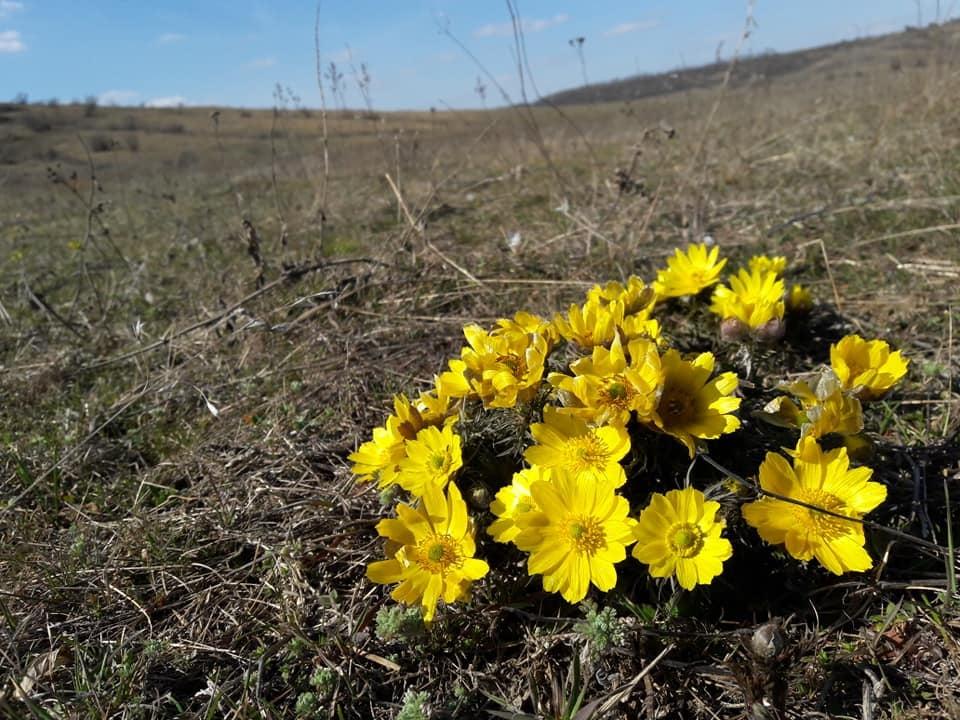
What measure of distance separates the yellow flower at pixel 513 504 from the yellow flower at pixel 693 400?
1.01ft

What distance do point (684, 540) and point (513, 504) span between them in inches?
14.5

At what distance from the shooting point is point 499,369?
1.50 m

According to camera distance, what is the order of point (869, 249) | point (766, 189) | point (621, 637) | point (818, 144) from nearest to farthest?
point (621, 637)
point (869, 249)
point (766, 189)
point (818, 144)

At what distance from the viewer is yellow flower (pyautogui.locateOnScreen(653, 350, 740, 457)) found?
1.36 metres

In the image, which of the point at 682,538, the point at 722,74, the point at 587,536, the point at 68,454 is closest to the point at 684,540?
the point at 682,538

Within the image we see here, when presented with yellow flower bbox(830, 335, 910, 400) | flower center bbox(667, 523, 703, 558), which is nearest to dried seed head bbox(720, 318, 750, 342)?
yellow flower bbox(830, 335, 910, 400)

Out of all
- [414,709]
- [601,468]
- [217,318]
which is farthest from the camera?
[217,318]

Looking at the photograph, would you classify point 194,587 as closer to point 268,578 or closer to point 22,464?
point 268,578

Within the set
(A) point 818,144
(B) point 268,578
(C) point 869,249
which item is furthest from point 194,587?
(A) point 818,144

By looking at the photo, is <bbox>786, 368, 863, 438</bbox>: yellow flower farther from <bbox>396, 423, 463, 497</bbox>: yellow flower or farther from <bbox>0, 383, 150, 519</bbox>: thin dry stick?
<bbox>0, 383, 150, 519</bbox>: thin dry stick

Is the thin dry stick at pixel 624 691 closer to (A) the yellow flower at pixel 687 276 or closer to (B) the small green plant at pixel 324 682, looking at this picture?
(B) the small green plant at pixel 324 682

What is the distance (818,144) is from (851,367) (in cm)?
580

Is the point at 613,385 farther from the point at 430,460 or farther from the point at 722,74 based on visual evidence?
the point at 722,74

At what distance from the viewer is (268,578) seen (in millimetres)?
1726
